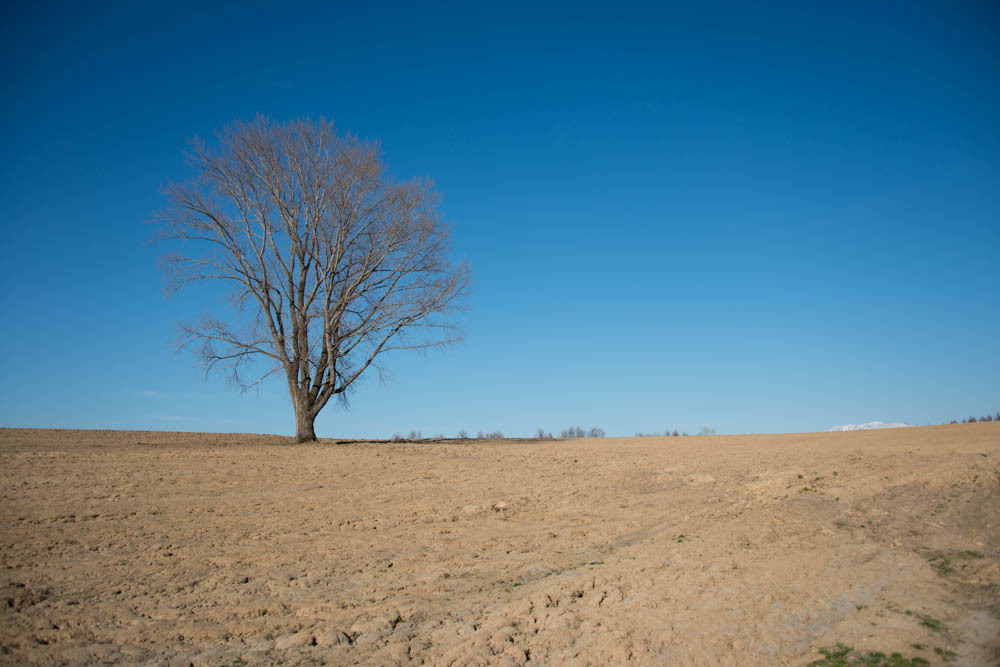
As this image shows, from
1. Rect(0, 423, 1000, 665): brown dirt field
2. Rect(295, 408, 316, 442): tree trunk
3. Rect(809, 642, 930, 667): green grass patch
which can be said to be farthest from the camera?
Rect(295, 408, 316, 442): tree trunk

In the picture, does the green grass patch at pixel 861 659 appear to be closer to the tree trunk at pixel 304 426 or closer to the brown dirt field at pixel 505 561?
the brown dirt field at pixel 505 561

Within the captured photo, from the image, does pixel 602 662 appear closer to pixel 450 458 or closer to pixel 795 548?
pixel 795 548

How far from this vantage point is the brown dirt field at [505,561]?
5.91 meters

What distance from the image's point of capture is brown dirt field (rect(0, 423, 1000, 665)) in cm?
591

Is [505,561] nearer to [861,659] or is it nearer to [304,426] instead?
[861,659]

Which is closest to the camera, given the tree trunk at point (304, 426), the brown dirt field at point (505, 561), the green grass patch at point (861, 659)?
the green grass patch at point (861, 659)

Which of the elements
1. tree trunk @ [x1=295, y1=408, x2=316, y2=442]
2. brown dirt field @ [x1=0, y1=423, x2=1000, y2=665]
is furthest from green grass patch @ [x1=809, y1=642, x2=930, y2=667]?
tree trunk @ [x1=295, y1=408, x2=316, y2=442]

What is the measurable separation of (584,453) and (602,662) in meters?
12.3

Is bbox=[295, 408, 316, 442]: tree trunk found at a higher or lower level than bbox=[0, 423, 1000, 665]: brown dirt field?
higher

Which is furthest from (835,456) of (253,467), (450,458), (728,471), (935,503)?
(253,467)

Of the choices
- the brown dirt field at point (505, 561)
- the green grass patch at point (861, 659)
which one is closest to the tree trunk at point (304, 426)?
the brown dirt field at point (505, 561)

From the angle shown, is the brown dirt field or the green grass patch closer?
the green grass patch

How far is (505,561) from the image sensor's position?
8406 mm

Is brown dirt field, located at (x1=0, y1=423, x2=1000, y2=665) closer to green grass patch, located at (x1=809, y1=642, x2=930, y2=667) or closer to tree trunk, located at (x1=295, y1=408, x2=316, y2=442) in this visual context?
green grass patch, located at (x1=809, y1=642, x2=930, y2=667)
